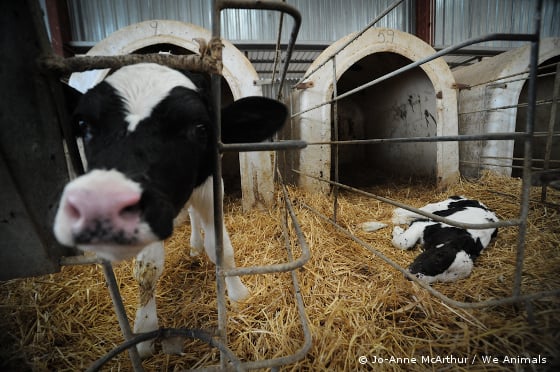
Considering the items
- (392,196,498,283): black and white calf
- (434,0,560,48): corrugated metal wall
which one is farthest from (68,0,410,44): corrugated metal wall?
(392,196,498,283): black and white calf

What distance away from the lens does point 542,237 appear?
2256 millimetres

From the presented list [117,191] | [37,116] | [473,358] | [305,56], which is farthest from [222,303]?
[305,56]

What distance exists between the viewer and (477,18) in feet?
20.2

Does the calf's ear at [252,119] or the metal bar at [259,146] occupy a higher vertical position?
the calf's ear at [252,119]

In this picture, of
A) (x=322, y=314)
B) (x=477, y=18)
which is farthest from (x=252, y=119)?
(x=477, y=18)

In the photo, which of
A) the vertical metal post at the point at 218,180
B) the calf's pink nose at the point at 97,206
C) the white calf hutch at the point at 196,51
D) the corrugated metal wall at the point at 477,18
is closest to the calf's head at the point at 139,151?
the calf's pink nose at the point at 97,206

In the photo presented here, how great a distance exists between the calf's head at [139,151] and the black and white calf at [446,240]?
139 cm

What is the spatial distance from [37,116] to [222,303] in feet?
2.62

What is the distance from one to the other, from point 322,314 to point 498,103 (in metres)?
4.06

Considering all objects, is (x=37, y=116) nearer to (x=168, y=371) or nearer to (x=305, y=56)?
(x=168, y=371)

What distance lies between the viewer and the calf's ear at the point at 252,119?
1158mm

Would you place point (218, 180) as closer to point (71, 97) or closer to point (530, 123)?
point (71, 97)

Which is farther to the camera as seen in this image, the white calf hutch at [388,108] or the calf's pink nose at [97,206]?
the white calf hutch at [388,108]

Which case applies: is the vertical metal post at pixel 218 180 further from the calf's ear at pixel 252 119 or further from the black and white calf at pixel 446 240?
the black and white calf at pixel 446 240
